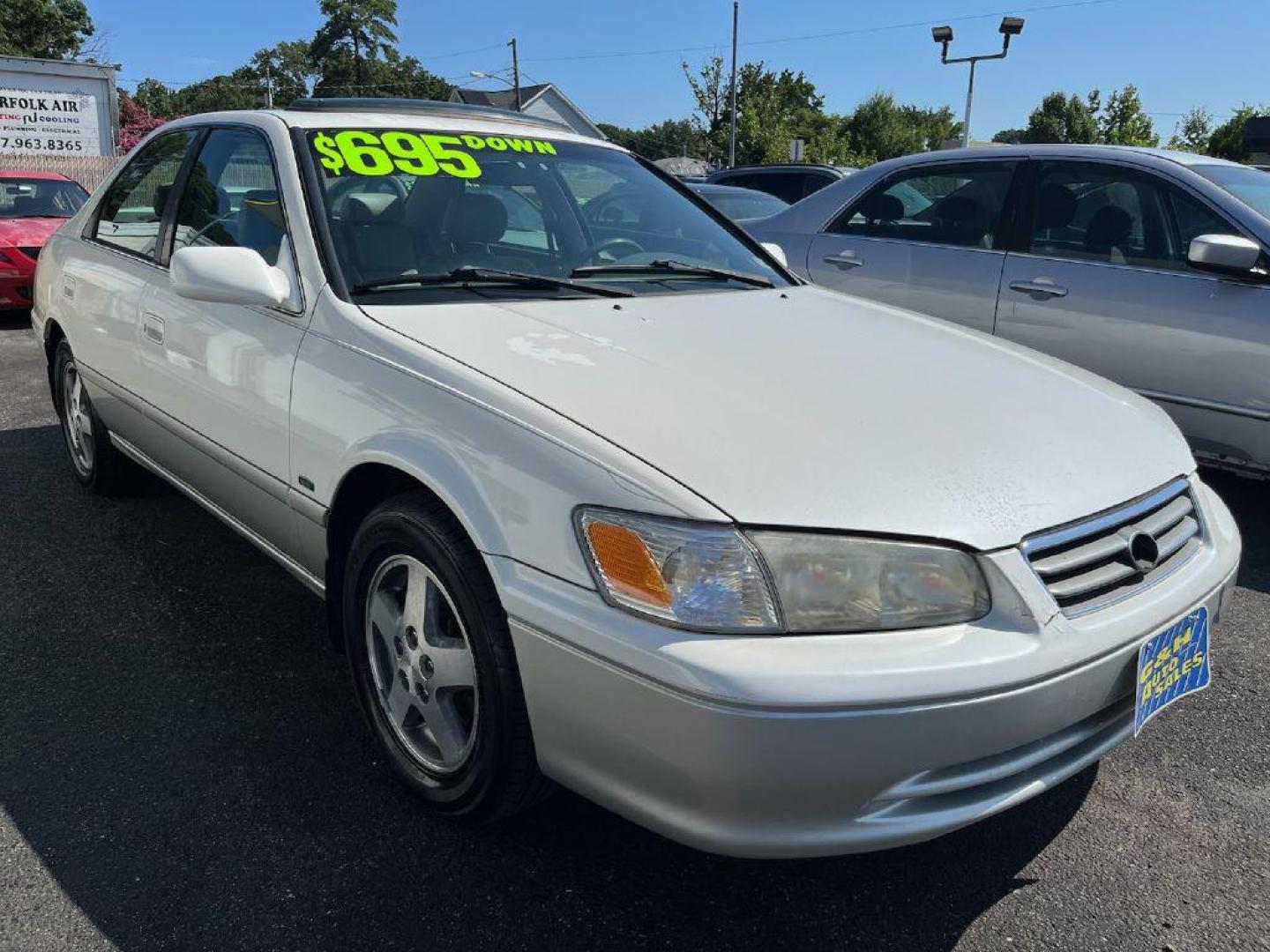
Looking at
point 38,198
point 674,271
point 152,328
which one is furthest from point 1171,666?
point 38,198

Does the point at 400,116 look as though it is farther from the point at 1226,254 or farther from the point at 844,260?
the point at 1226,254

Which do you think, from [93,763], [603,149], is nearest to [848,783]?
[93,763]

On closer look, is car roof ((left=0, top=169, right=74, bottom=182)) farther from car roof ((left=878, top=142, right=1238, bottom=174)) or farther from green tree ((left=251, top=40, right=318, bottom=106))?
green tree ((left=251, top=40, right=318, bottom=106))

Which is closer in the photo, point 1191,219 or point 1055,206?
point 1191,219

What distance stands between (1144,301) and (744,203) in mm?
5681

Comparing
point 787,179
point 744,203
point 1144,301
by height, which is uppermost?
point 787,179

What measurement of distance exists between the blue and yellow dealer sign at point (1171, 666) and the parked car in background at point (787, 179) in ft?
31.1

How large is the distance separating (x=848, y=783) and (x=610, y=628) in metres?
0.46

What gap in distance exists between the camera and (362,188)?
2.72 metres

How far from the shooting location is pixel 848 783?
165 centimetres

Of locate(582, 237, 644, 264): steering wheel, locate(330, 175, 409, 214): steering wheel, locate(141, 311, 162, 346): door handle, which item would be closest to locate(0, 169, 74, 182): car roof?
locate(141, 311, 162, 346): door handle

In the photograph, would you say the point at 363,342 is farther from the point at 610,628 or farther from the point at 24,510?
the point at 24,510

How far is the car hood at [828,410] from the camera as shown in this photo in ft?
5.84

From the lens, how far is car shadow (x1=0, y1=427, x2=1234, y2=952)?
6.38 ft
